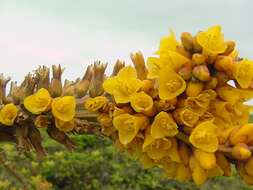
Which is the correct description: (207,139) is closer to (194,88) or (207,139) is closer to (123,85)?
(194,88)

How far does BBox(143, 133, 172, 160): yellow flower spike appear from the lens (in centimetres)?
149

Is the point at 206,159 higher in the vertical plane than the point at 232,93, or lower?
lower

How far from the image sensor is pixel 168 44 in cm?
160

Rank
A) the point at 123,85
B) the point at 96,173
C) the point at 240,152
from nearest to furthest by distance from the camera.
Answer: the point at 240,152, the point at 123,85, the point at 96,173

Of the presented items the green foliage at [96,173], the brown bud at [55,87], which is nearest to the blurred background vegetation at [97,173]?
the green foliage at [96,173]

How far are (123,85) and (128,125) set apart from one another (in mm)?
106

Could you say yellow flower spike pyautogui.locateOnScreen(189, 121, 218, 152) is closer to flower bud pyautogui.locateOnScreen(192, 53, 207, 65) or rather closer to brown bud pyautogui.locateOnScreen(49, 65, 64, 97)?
flower bud pyautogui.locateOnScreen(192, 53, 207, 65)

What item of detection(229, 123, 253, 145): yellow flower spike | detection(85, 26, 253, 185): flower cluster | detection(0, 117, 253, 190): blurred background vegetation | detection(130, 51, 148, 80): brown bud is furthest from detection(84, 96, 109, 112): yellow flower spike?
detection(0, 117, 253, 190): blurred background vegetation

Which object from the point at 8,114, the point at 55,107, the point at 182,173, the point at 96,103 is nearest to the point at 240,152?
the point at 182,173

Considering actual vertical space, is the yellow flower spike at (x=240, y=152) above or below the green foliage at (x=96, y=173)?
above

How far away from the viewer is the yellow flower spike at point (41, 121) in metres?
1.61

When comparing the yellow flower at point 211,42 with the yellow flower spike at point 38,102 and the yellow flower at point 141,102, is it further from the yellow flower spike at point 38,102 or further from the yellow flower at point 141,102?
the yellow flower spike at point 38,102

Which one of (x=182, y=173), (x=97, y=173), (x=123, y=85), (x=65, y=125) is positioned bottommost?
(x=97, y=173)

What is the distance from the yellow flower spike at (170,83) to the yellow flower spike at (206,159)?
0.47ft
